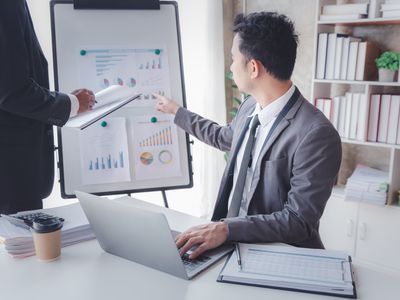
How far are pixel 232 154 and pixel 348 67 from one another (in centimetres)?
139

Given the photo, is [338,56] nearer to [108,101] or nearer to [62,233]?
[108,101]

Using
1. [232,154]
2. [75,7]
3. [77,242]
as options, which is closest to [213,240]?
[77,242]

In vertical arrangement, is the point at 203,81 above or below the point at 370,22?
below

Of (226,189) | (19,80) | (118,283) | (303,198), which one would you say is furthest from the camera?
(226,189)

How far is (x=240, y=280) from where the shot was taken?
103 centimetres

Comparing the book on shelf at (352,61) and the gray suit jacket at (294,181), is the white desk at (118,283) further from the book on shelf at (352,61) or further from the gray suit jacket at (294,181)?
the book on shelf at (352,61)

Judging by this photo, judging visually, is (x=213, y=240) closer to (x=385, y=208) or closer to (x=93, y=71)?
(x=93, y=71)

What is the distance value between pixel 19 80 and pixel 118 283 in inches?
33.6

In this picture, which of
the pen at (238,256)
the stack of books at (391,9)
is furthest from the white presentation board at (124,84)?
the stack of books at (391,9)

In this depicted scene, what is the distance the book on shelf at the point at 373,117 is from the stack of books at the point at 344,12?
516 mm

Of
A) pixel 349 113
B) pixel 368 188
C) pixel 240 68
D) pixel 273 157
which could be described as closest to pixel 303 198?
pixel 273 157

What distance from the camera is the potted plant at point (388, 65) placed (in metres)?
2.56

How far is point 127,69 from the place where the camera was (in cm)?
190

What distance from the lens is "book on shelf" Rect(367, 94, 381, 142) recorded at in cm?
264
